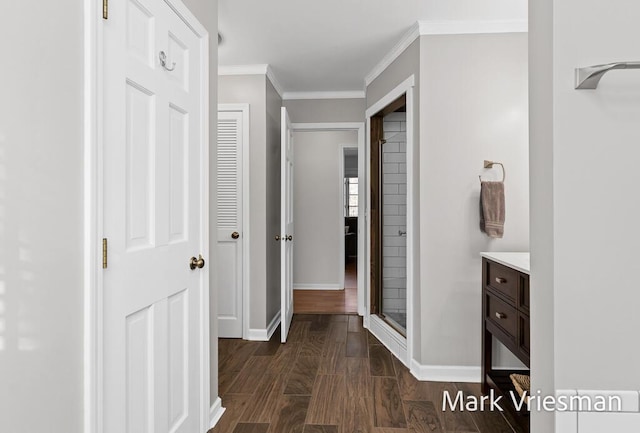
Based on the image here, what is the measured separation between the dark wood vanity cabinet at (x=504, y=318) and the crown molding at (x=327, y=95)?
2.69 m

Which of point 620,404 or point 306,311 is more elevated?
point 620,404

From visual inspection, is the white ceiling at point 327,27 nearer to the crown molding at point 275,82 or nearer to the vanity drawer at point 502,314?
the crown molding at point 275,82

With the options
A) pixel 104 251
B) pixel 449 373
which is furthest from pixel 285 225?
pixel 104 251

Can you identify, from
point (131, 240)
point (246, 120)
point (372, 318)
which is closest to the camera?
point (131, 240)

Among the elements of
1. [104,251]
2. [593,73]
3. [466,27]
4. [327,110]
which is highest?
[466,27]

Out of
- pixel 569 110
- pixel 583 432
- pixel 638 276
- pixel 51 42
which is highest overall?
pixel 51 42

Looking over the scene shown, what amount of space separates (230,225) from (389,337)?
1752mm

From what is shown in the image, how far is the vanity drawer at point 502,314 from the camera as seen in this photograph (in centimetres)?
219

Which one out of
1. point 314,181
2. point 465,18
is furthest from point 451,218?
point 314,181

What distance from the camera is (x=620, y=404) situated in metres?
0.92

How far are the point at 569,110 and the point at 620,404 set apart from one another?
65 cm

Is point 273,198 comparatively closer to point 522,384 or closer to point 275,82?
point 275,82

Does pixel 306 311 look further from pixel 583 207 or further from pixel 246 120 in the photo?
pixel 583 207

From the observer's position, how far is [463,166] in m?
3.00
